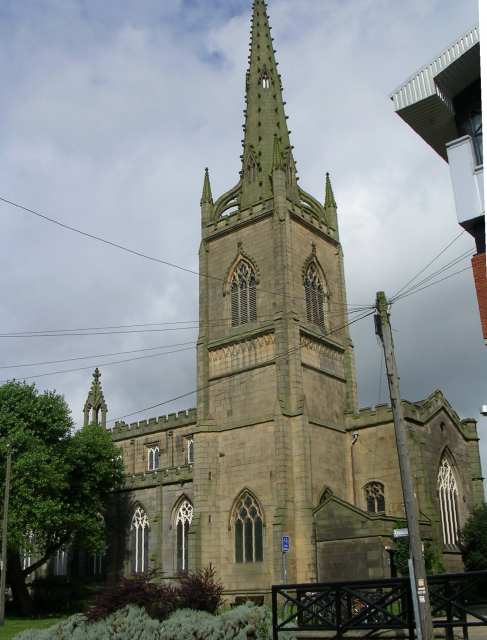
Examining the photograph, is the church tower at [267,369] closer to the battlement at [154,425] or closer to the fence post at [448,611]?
the battlement at [154,425]

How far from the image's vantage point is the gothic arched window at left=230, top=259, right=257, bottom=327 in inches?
1583

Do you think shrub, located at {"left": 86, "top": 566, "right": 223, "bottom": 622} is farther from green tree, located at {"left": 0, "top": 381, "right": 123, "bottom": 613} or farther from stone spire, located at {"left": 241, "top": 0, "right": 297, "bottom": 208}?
stone spire, located at {"left": 241, "top": 0, "right": 297, "bottom": 208}

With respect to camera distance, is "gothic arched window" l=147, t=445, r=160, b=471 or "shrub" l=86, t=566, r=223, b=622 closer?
"shrub" l=86, t=566, r=223, b=622

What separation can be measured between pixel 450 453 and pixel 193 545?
46.2ft

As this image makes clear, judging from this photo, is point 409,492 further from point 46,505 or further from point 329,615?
point 46,505

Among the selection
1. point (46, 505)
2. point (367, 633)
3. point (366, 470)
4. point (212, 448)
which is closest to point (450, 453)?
point (366, 470)

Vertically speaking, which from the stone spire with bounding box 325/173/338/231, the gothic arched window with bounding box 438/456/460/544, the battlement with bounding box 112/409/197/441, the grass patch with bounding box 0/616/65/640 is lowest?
the grass patch with bounding box 0/616/65/640

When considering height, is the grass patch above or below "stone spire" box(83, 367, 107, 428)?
below

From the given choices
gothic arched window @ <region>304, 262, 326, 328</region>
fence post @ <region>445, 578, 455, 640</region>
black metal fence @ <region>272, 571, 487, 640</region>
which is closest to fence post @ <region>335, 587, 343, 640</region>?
black metal fence @ <region>272, 571, 487, 640</region>

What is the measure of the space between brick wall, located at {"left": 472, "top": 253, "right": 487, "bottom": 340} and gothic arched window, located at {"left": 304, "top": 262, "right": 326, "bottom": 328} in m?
26.5

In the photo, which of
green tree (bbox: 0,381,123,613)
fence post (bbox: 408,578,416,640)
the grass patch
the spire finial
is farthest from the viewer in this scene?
the spire finial

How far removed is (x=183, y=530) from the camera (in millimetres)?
41094

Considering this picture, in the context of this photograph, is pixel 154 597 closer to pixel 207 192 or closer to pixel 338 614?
pixel 338 614

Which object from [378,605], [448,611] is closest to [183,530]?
[378,605]
